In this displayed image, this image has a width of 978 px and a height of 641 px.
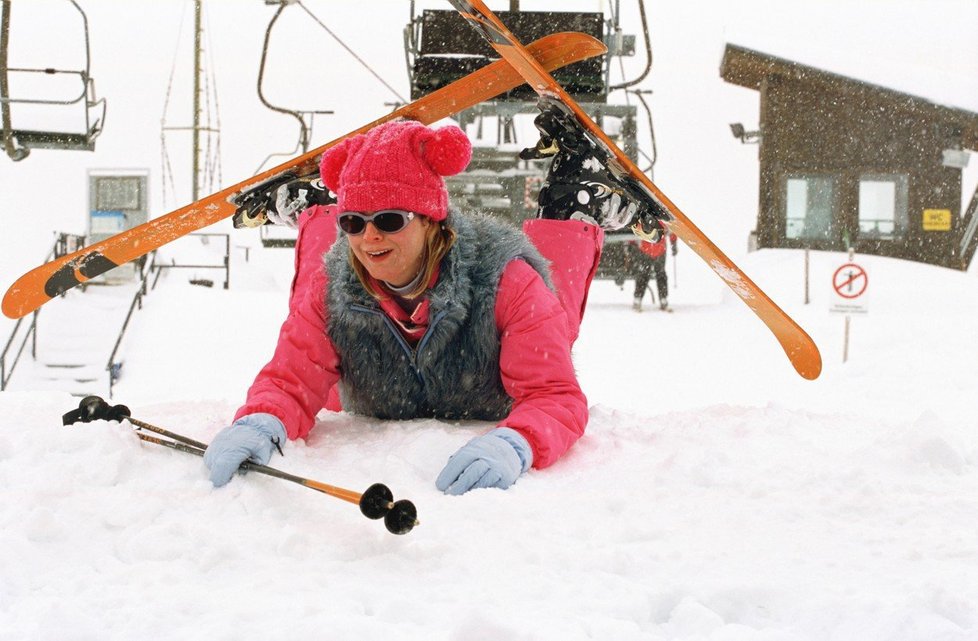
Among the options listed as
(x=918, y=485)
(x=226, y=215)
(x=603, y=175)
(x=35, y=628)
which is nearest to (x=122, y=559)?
(x=35, y=628)

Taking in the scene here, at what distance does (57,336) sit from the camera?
11898 millimetres

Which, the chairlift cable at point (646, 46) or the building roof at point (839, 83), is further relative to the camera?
the building roof at point (839, 83)

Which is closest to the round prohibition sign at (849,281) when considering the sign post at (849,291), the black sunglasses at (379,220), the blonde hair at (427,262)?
the sign post at (849,291)

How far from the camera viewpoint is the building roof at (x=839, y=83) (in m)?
18.1

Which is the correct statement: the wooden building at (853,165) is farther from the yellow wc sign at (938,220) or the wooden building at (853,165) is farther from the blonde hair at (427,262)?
the blonde hair at (427,262)

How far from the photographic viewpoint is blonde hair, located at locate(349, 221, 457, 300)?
9.98 feet

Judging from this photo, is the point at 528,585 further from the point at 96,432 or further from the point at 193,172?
the point at 193,172

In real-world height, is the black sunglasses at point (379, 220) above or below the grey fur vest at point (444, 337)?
above

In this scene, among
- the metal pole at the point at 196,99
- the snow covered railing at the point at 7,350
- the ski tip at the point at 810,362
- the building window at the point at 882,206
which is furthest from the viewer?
the metal pole at the point at 196,99

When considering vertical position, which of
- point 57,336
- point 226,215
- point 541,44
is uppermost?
point 541,44

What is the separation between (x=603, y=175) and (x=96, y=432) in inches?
93.5

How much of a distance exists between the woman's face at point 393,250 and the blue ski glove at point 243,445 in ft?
1.88

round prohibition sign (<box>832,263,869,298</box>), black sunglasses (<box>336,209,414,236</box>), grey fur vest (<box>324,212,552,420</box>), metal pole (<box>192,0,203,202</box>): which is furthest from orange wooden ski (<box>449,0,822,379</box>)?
metal pole (<box>192,0,203,202</box>)

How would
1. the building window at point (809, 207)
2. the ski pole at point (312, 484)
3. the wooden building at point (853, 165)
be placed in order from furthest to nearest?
the building window at point (809, 207)
the wooden building at point (853, 165)
the ski pole at point (312, 484)
